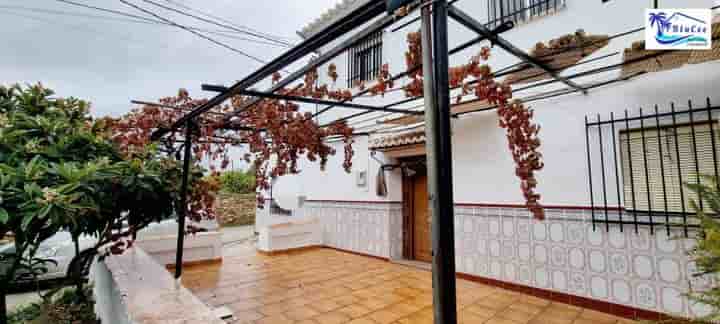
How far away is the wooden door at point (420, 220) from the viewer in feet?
18.8

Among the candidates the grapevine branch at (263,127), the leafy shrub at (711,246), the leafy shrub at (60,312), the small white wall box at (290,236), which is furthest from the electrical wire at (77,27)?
the leafy shrub at (711,246)

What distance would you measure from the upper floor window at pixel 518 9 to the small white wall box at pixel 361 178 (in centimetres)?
353

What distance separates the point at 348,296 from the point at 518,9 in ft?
15.1

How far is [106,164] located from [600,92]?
15.7 feet

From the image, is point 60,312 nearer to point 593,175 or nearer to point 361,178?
point 361,178

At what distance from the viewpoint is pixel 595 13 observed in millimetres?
3537

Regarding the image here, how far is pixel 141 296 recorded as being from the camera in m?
2.32

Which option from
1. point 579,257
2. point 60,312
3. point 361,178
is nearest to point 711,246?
point 579,257

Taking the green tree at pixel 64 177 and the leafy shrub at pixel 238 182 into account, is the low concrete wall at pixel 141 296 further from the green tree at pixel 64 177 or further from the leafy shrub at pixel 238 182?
the leafy shrub at pixel 238 182

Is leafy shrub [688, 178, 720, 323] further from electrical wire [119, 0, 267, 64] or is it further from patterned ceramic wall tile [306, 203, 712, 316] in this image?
electrical wire [119, 0, 267, 64]

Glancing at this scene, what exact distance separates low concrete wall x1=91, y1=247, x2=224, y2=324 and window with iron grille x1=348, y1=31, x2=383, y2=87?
4999 millimetres

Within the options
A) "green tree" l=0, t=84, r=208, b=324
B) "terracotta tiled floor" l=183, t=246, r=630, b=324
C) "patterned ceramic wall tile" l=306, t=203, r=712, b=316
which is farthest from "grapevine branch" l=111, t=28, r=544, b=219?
"terracotta tiled floor" l=183, t=246, r=630, b=324

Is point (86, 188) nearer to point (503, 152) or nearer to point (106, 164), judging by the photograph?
point (106, 164)

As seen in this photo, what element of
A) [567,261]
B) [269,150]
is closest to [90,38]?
[269,150]
